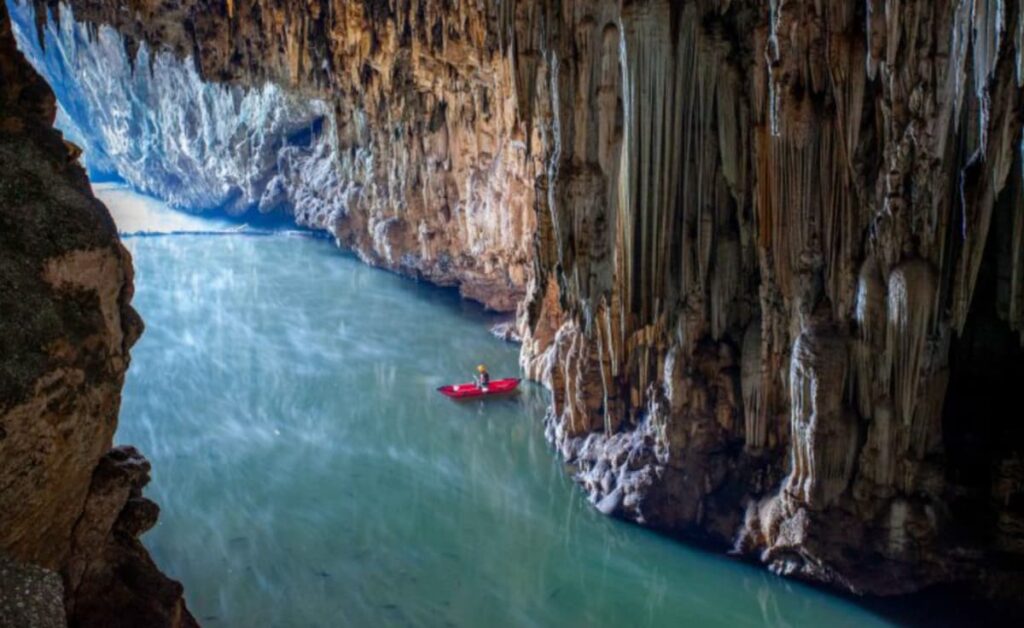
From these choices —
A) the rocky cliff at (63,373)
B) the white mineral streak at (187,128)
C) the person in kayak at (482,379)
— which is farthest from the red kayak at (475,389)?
the white mineral streak at (187,128)

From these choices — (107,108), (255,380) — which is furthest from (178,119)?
(255,380)

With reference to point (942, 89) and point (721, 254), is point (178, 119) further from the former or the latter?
point (942, 89)

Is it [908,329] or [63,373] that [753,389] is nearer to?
[908,329]

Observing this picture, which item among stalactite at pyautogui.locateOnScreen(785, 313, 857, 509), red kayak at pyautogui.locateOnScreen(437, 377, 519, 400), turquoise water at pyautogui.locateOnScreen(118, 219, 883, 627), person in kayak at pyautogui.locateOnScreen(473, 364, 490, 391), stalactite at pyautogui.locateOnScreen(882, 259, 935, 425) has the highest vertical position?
stalactite at pyautogui.locateOnScreen(882, 259, 935, 425)

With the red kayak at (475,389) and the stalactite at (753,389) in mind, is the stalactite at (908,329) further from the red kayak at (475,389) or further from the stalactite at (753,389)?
the red kayak at (475,389)

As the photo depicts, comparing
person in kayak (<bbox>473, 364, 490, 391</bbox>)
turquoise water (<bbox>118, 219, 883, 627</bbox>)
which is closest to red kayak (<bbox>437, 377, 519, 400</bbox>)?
person in kayak (<bbox>473, 364, 490, 391</bbox>)

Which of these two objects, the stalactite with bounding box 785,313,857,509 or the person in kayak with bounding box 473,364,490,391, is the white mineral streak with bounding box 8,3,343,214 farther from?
the stalactite with bounding box 785,313,857,509
